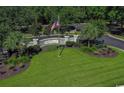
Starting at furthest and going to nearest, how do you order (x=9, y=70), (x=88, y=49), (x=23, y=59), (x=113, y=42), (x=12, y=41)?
(x=113, y=42) < (x=88, y=49) < (x=12, y=41) < (x=23, y=59) < (x=9, y=70)

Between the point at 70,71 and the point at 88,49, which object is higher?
the point at 88,49

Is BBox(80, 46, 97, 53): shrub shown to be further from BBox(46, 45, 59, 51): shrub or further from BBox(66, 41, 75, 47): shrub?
BBox(46, 45, 59, 51): shrub

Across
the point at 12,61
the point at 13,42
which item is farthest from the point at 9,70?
the point at 13,42

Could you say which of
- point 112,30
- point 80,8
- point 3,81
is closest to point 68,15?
point 80,8

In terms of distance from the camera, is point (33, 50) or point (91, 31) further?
point (91, 31)

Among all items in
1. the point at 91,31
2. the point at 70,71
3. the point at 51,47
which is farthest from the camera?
the point at 51,47

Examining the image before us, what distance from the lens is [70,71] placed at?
100ft

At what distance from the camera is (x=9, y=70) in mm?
30812

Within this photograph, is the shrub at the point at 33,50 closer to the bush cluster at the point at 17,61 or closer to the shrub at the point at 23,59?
the shrub at the point at 23,59

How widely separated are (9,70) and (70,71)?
6695 millimetres

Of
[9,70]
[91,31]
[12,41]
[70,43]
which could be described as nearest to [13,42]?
[12,41]

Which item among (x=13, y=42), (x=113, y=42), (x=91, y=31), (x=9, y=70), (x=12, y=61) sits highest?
(x=91, y=31)

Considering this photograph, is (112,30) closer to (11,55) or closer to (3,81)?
(11,55)

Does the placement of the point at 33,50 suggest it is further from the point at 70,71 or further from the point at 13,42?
the point at 70,71
